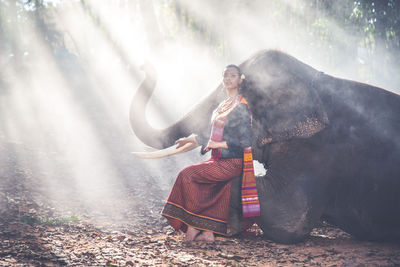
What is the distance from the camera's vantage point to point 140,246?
3.51 metres

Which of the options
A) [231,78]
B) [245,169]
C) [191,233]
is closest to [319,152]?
[245,169]

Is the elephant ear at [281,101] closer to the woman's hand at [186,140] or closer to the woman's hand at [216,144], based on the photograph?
the woman's hand at [216,144]

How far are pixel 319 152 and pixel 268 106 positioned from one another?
2.30ft

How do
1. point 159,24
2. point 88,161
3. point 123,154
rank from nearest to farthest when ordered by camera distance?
point 88,161 → point 123,154 → point 159,24

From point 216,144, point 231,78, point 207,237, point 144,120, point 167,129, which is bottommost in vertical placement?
point 207,237

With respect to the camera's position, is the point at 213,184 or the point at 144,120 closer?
the point at 213,184

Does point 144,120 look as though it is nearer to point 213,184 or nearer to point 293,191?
point 213,184

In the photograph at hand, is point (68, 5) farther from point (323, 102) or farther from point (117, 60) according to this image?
point (323, 102)

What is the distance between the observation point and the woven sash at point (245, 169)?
338cm

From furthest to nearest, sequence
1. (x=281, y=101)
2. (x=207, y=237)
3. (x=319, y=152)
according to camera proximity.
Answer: (x=281, y=101) → (x=319, y=152) → (x=207, y=237)

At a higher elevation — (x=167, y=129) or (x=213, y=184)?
(x=167, y=129)

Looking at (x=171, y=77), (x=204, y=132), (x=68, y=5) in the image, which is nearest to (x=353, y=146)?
(x=204, y=132)

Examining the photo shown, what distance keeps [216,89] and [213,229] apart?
1.56 meters

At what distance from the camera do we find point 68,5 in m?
29.5
